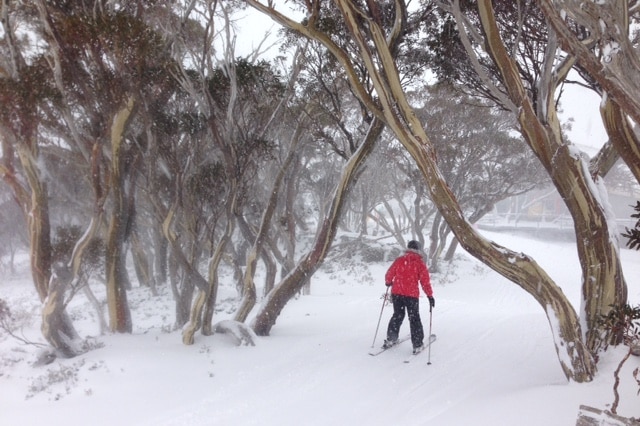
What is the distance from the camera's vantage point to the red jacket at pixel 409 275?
6141 millimetres

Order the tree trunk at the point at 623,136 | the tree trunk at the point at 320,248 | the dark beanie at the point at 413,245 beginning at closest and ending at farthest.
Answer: the tree trunk at the point at 623,136
the dark beanie at the point at 413,245
the tree trunk at the point at 320,248

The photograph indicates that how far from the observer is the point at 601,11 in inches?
111

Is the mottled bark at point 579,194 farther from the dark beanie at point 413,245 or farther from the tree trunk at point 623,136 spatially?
the dark beanie at point 413,245

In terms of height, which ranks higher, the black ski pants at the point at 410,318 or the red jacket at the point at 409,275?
the red jacket at the point at 409,275

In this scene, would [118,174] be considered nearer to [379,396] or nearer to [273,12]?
[273,12]

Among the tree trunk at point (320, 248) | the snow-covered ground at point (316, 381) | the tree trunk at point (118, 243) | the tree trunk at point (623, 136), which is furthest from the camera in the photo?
the tree trunk at point (118, 243)

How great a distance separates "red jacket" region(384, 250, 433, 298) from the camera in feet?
20.1

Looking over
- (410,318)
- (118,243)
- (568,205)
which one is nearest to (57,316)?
(118,243)

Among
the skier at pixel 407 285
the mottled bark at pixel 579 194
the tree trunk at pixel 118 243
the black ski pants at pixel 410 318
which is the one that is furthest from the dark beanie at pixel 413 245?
the tree trunk at pixel 118 243

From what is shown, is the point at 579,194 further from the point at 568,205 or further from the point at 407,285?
the point at 407,285

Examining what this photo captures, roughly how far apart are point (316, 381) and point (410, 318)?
1756 mm

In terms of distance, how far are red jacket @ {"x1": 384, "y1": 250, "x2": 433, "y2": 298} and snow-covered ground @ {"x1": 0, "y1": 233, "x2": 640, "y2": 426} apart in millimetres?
922

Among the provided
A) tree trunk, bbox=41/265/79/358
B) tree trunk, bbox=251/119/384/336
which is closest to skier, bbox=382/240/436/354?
tree trunk, bbox=251/119/384/336

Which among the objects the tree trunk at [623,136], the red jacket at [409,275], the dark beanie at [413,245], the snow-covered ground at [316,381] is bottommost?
the snow-covered ground at [316,381]
